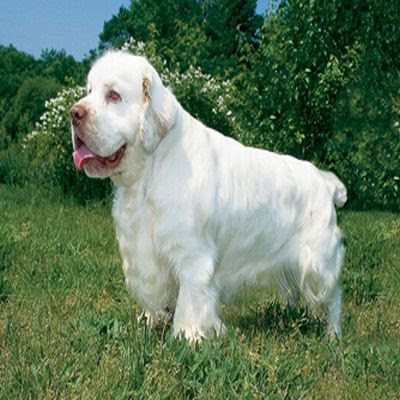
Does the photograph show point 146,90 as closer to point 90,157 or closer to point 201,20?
point 90,157

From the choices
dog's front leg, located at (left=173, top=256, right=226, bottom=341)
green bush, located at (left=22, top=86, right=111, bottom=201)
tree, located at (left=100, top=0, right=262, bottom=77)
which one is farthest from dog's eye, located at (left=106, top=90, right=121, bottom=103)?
tree, located at (left=100, top=0, right=262, bottom=77)

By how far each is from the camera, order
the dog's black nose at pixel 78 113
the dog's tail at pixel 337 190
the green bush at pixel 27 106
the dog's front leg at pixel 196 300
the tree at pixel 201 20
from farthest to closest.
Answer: the tree at pixel 201 20 → the green bush at pixel 27 106 → the dog's tail at pixel 337 190 → the dog's front leg at pixel 196 300 → the dog's black nose at pixel 78 113

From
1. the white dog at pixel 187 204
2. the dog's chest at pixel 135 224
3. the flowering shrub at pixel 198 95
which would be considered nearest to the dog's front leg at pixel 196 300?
the white dog at pixel 187 204

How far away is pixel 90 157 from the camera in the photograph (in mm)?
3477

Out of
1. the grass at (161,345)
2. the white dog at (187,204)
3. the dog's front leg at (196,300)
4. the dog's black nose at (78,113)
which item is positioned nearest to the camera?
the grass at (161,345)

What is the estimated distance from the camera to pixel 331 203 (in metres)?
4.20

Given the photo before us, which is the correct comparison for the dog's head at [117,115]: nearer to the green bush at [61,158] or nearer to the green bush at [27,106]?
the green bush at [61,158]

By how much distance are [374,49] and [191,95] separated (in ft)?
13.0

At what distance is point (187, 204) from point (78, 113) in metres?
0.68

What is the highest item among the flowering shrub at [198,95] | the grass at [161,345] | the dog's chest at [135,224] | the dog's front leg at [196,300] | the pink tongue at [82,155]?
the flowering shrub at [198,95]

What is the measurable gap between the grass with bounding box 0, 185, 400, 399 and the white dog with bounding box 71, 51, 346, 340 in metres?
0.21

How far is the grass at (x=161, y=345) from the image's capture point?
3.00 metres

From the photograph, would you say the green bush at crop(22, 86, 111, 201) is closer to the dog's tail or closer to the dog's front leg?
the dog's tail

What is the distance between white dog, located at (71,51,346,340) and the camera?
3479mm
